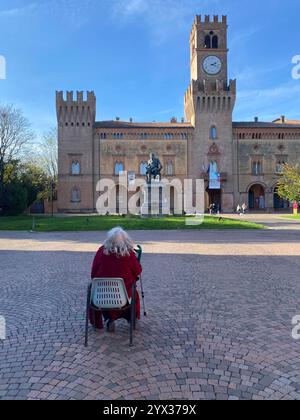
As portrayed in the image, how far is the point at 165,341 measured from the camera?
454 centimetres

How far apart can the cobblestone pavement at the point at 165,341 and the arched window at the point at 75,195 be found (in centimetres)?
4465

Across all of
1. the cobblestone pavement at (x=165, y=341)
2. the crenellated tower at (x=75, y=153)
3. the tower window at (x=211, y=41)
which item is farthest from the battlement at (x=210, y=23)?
the cobblestone pavement at (x=165, y=341)

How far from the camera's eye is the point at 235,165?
54.5 meters

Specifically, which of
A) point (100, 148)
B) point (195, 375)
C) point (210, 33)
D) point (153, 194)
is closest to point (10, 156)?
point (100, 148)

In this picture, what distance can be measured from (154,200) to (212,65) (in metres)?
38.0

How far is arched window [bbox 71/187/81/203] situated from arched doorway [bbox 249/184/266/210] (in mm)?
29386

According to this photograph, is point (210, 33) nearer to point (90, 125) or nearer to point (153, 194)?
point (90, 125)

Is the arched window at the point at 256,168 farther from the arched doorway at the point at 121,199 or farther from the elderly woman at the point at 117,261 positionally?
the elderly woman at the point at 117,261

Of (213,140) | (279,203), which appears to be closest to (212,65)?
(213,140)

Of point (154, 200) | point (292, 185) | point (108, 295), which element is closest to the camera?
point (108, 295)

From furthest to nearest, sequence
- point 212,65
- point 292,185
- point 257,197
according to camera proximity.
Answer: point 212,65 → point 257,197 → point 292,185

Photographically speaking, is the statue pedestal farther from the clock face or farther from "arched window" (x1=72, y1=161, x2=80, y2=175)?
the clock face

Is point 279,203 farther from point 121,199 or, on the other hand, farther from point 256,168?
point 121,199

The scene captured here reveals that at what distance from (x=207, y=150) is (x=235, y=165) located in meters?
5.50
